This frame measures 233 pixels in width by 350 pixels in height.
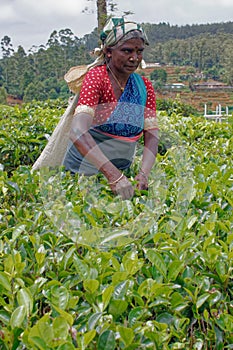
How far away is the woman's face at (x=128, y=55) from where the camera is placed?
2.24 metres

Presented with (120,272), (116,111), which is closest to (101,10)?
(116,111)

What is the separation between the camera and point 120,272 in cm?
135

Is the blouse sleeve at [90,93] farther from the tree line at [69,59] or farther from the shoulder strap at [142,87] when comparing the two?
the tree line at [69,59]

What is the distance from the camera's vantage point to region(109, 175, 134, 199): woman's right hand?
2025 mm

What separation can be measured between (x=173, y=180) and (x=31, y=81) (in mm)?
25352

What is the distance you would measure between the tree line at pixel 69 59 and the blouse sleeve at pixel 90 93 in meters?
8.92

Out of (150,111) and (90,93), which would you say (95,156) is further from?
(150,111)

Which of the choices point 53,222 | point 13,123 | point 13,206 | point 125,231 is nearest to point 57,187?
point 13,206

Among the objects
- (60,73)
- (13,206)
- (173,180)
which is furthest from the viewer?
(60,73)

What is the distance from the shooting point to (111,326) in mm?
1214

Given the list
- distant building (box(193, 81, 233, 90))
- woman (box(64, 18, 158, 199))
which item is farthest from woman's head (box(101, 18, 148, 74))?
distant building (box(193, 81, 233, 90))

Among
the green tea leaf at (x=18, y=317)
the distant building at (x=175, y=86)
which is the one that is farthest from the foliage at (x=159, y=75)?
the green tea leaf at (x=18, y=317)

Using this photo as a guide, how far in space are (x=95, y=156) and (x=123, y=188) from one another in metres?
0.19

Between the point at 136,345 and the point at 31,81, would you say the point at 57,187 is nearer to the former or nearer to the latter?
the point at 136,345
